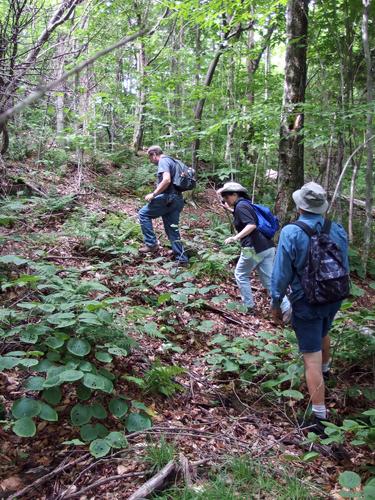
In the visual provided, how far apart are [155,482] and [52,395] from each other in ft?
3.31

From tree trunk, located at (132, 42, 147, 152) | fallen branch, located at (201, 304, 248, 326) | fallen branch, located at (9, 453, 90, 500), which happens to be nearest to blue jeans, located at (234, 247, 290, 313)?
fallen branch, located at (201, 304, 248, 326)

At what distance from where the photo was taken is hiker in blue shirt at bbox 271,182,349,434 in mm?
3594

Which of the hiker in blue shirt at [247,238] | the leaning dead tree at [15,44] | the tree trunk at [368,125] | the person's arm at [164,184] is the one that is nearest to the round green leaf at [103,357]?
the leaning dead tree at [15,44]

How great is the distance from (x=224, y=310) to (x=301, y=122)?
12.4 ft

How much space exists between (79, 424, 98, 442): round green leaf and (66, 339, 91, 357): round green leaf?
0.54 meters

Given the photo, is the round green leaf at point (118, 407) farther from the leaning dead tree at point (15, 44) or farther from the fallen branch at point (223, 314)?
the leaning dead tree at point (15, 44)

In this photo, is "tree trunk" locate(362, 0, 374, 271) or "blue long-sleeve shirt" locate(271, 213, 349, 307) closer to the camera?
"blue long-sleeve shirt" locate(271, 213, 349, 307)

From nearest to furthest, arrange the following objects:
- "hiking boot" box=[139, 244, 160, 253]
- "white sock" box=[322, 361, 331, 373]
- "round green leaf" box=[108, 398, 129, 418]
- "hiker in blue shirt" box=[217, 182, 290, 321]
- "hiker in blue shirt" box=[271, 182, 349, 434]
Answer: "round green leaf" box=[108, 398, 129, 418] → "hiker in blue shirt" box=[271, 182, 349, 434] → "white sock" box=[322, 361, 331, 373] → "hiker in blue shirt" box=[217, 182, 290, 321] → "hiking boot" box=[139, 244, 160, 253]

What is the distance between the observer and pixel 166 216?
704cm

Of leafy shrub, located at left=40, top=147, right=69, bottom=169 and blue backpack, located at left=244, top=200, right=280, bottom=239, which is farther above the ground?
leafy shrub, located at left=40, top=147, right=69, bottom=169

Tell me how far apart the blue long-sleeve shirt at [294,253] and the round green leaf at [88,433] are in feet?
6.43

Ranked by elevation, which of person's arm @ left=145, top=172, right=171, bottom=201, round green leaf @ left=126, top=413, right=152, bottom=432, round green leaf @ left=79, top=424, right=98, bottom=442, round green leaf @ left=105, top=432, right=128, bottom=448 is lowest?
round green leaf @ left=126, top=413, right=152, bottom=432

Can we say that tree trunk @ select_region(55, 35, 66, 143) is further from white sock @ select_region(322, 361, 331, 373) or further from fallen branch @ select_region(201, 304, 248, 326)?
white sock @ select_region(322, 361, 331, 373)

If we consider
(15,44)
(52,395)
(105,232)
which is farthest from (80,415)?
(105,232)
